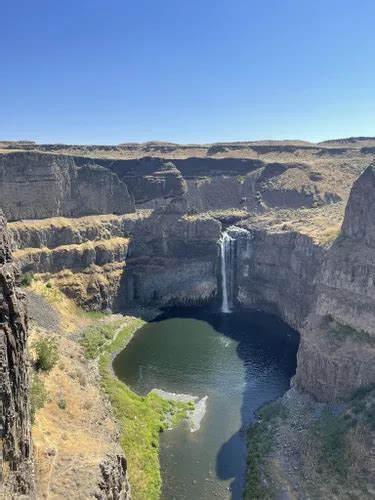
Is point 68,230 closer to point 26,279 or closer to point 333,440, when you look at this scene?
point 26,279

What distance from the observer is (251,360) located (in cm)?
6025

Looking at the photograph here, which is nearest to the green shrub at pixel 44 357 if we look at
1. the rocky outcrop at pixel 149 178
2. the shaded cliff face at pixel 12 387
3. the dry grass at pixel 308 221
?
the shaded cliff face at pixel 12 387

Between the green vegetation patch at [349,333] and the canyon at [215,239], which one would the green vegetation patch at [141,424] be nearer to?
the canyon at [215,239]

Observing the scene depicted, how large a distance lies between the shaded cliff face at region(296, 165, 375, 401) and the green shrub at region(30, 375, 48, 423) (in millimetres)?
25945

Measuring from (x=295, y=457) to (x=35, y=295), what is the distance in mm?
38739

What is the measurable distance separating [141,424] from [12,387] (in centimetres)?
2531

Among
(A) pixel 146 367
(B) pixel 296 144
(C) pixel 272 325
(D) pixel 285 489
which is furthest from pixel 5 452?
(B) pixel 296 144

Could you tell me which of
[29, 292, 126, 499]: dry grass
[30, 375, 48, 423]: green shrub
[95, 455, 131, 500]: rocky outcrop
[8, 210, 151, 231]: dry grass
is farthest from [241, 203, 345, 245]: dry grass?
[95, 455, 131, 500]: rocky outcrop

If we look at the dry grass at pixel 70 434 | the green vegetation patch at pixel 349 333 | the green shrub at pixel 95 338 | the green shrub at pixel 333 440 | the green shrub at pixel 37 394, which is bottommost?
the green shrub at pixel 333 440

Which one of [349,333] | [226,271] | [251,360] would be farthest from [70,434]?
[226,271]

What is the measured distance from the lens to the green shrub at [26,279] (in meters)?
64.9

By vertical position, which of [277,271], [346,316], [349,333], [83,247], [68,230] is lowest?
[349,333]

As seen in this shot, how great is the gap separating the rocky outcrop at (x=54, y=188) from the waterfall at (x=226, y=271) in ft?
56.8

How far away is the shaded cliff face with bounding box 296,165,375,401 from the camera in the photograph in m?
45.8
